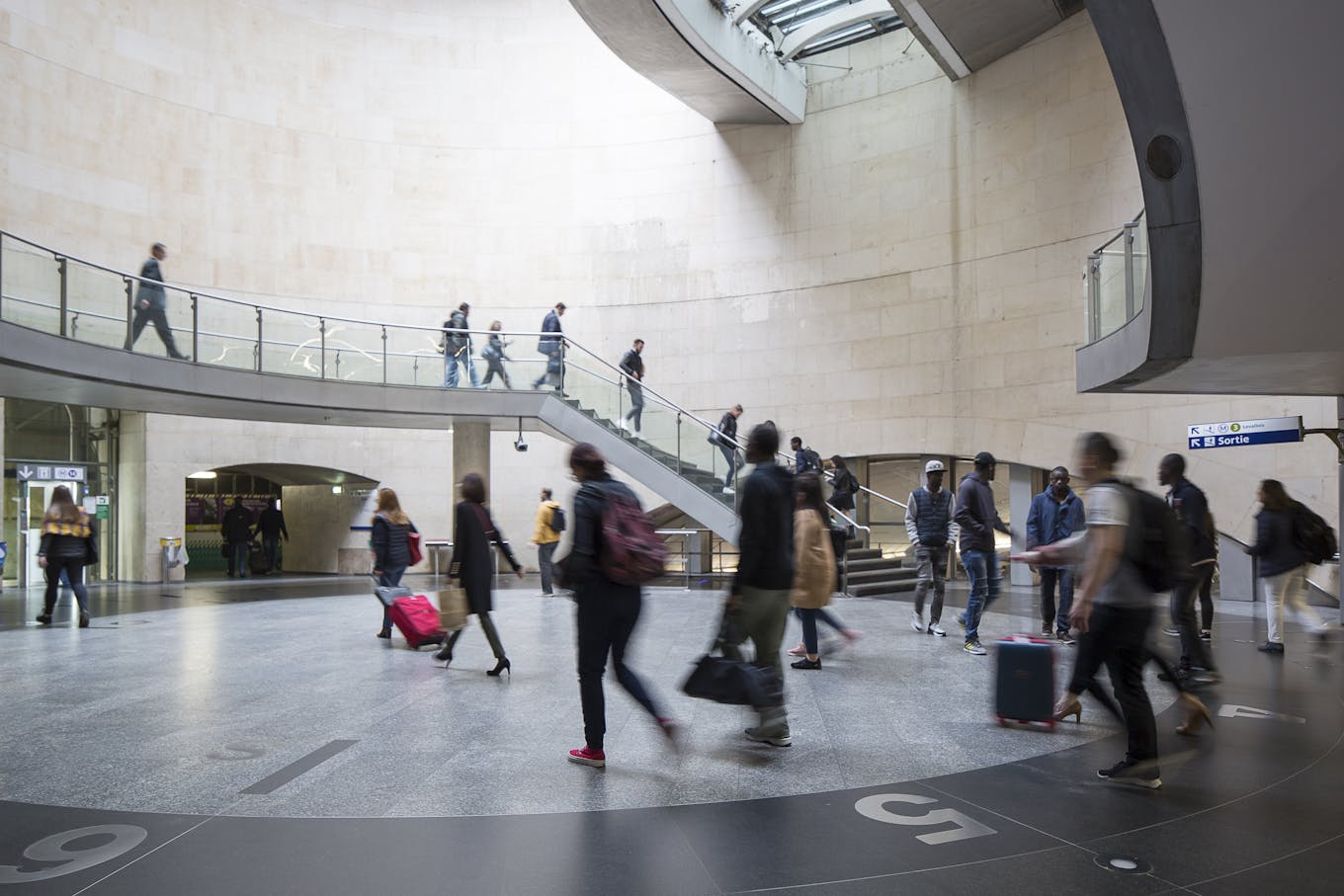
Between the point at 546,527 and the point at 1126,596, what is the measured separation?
34.2 feet

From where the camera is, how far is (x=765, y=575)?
5.30m

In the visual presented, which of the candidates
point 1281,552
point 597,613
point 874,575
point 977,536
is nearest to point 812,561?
point 977,536

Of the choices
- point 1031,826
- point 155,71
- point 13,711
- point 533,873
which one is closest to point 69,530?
point 13,711

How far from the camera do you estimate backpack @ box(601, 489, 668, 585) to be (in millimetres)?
4871

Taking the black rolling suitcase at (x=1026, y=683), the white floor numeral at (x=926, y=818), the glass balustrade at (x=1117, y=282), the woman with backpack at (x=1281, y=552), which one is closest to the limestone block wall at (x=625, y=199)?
the glass balustrade at (x=1117, y=282)

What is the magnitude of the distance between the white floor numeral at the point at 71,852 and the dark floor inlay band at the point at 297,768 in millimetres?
662

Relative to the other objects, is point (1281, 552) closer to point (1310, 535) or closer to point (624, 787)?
point (1310, 535)

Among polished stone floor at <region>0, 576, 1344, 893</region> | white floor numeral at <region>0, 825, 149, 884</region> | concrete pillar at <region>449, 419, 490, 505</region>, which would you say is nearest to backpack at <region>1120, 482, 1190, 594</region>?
polished stone floor at <region>0, 576, 1344, 893</region>

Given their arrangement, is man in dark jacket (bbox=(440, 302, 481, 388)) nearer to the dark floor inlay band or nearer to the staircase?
the staircase

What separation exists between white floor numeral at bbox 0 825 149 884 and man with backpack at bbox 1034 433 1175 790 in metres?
4.55

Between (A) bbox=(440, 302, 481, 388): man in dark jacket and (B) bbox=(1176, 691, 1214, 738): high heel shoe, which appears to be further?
(A) bbox=(440, 302, 481, 388): man in dark jacket

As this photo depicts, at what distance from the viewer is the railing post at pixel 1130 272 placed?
27.7 feet

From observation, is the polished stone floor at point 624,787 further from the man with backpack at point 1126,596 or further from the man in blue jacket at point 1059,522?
the man in blue jacket at point 1059,522

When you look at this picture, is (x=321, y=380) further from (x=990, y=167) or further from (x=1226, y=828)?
(x=1226, y=828)
